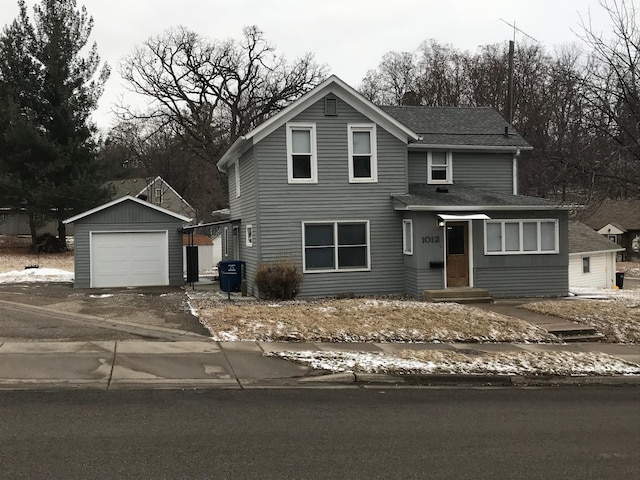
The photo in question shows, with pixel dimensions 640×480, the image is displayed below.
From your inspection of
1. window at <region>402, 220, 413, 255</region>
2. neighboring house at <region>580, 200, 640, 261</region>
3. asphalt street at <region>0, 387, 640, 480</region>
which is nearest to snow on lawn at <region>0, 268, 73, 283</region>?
window at <region>402, 220, 413, 255</region>

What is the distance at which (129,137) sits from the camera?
50781mm

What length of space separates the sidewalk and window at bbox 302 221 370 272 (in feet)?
25.3

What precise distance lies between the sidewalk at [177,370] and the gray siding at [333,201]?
758cm

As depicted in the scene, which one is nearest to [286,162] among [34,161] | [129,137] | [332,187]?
[332,187]

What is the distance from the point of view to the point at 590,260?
36.2m

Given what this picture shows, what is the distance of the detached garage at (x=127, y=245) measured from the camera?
22250 mm

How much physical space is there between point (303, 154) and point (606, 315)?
9596 mm

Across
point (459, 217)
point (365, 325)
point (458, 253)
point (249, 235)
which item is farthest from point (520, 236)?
point (249, 235)

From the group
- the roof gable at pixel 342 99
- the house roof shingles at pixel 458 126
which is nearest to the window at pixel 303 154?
the roof gable at pixel 342 99

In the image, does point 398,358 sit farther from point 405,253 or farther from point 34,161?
point 34,161

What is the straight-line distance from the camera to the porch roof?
18094 millimetres

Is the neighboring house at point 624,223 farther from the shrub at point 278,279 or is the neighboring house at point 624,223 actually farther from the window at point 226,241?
the shrub at point 278,279

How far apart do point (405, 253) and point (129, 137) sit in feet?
124

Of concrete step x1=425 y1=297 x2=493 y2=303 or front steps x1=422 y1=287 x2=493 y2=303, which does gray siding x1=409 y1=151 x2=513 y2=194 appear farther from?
concrete step x1=425 y1=297 x2=493 y2=303
